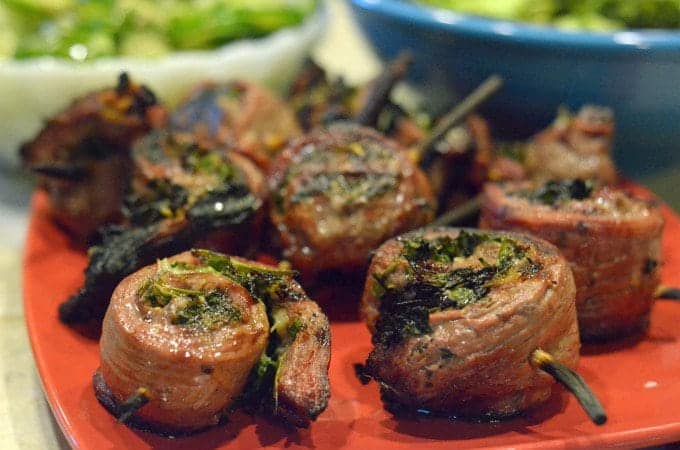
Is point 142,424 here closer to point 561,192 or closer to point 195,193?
point 195,193

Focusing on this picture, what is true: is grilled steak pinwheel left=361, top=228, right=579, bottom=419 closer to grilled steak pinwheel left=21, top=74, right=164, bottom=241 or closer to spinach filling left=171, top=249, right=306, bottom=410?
spinach filling left=171, top=249, right=306, bottom=410

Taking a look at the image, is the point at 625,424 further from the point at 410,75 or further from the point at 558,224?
the point at 410,75

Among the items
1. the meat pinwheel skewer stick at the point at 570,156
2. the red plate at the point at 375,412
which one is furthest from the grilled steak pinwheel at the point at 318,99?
the red plate at the point at 375,412

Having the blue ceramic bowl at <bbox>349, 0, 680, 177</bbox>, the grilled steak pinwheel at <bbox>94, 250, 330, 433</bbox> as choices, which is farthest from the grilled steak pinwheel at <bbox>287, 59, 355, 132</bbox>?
the grilled steak pinwheel at <bbox>94, 250, 330, 433</bbox>

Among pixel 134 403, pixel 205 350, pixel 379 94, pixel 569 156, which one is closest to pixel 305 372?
pixel 205 350

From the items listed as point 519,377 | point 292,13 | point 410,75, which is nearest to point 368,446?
point 519,377

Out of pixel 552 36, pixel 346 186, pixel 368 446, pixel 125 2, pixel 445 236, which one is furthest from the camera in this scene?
pixel 125 2
